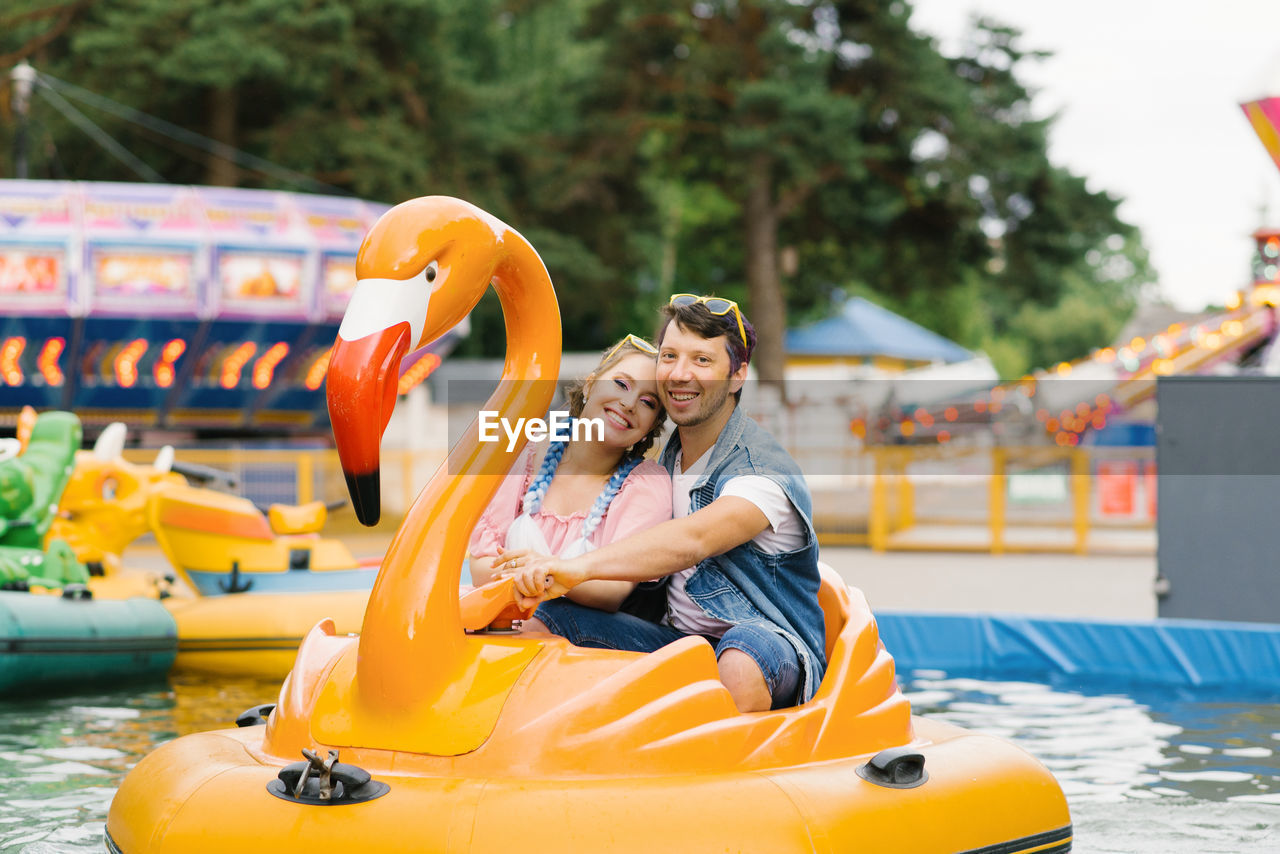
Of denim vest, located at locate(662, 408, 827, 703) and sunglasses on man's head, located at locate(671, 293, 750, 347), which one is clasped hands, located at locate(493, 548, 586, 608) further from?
sunglasses on man's head, located at locate(671, 293, 750, 347)

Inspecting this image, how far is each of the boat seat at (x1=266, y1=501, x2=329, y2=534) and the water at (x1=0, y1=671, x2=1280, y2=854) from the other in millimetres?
1415

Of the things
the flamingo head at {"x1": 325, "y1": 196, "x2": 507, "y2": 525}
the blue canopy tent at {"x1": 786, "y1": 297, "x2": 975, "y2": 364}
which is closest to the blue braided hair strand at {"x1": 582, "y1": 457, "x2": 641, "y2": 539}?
the flamingo head at {"x1": 325, "y1": 196, "x2": 507, "y2": 525}

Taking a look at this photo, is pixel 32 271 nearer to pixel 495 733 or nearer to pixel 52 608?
pixel 52 608

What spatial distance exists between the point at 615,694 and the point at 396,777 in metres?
0.55

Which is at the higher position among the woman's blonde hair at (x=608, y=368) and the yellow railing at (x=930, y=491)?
the woman's blonde hair at (x=608, y=368)

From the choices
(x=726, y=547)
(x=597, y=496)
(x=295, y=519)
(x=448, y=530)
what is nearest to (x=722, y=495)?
(x=726, y=547)

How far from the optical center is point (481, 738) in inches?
130

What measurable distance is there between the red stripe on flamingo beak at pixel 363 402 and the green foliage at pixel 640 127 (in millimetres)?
17361

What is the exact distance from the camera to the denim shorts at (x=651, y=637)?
11.8 ft

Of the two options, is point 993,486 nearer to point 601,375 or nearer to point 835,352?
point 601,375

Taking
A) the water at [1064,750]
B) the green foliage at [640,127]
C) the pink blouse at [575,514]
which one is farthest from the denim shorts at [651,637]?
the green foliage at [640,127]

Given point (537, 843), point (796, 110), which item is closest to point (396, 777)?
point (537, 843)

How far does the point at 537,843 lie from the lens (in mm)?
3023

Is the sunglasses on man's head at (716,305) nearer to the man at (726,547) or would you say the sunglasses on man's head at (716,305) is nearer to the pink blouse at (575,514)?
the man at (726,547)
